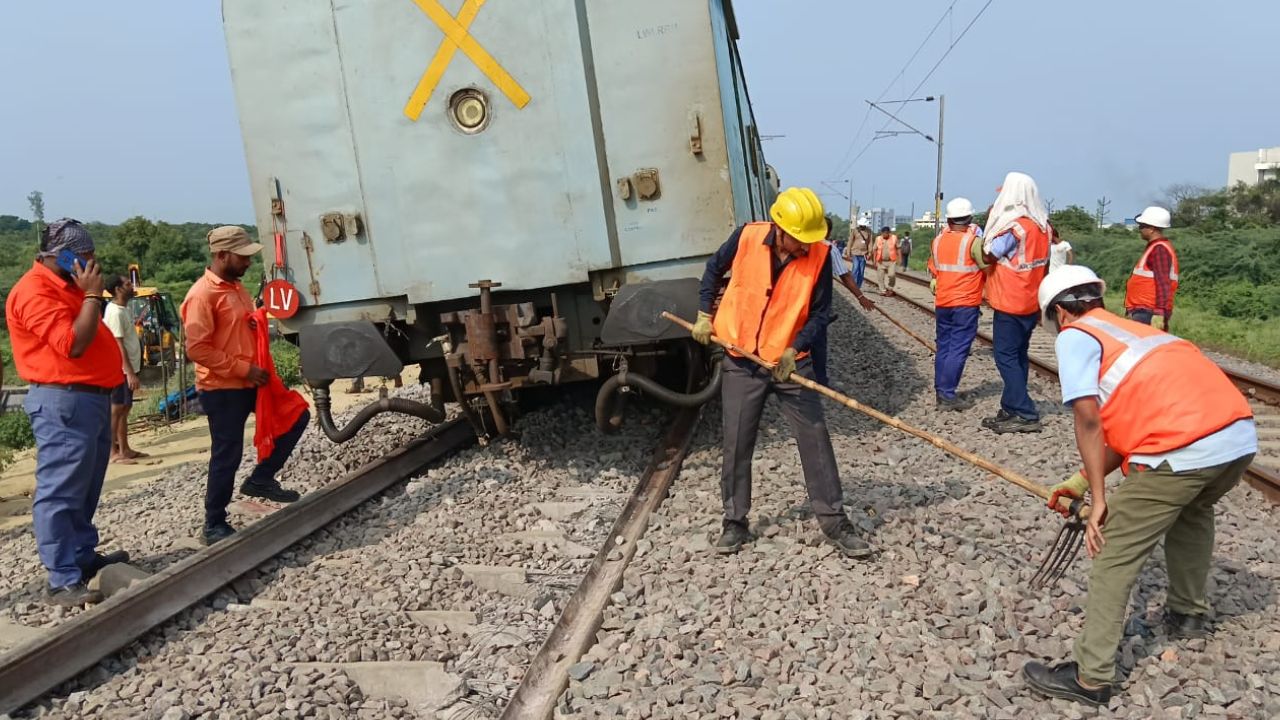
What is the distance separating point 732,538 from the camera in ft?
14.4

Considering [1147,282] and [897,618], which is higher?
[1147,282]

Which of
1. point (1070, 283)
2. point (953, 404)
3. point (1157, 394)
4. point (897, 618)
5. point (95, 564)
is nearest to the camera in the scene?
point (1157, 394)

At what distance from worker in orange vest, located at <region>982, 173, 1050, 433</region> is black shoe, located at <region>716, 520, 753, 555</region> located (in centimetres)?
317

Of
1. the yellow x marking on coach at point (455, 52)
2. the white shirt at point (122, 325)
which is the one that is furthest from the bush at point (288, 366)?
the yellow x marking on coach at point (455, 52)

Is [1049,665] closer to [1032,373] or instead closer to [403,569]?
[403,569]

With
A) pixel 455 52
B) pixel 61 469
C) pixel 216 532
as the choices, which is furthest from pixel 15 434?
pixel 455 52

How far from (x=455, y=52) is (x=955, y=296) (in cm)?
452

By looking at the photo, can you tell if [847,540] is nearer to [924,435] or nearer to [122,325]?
[924,435]

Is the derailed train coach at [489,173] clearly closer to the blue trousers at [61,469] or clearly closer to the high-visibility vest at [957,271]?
the blue trousers at [61,469]

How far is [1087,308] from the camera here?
3.25m

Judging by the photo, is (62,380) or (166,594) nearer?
(166,594)

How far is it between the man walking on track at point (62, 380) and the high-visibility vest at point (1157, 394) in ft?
14.7

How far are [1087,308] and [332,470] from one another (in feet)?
17.2

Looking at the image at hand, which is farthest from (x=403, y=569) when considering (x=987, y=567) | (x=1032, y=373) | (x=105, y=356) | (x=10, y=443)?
(x=10, y=443)
